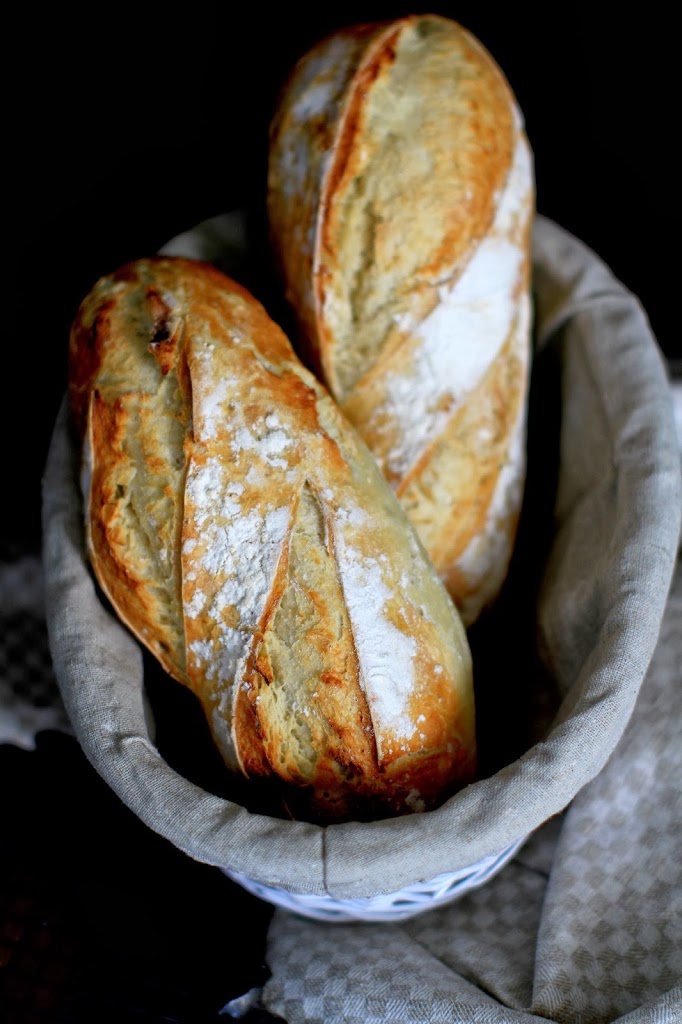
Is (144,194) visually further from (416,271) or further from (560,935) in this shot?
(560,935)

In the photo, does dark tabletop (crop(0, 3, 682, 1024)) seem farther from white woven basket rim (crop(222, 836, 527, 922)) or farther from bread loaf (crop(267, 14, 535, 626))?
bread loaf (crop(267, 14, 535, 626))

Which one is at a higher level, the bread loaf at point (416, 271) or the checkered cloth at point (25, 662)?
the bread loaf at point (416, 271)

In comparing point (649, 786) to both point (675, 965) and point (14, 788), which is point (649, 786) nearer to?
point (675, 965)

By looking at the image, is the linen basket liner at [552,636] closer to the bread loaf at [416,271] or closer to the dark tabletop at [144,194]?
the bread loaf at [416,271]

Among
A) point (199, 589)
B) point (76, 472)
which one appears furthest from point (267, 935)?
point (76, 472)

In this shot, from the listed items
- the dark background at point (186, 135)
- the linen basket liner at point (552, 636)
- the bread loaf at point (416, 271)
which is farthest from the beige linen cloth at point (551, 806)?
the dark background at point (186, 135)

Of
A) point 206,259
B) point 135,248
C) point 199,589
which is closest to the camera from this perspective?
point 199,589

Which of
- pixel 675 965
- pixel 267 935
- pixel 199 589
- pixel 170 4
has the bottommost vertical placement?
pixel 267 935

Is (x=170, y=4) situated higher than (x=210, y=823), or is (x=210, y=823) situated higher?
(x=170, y=4)
